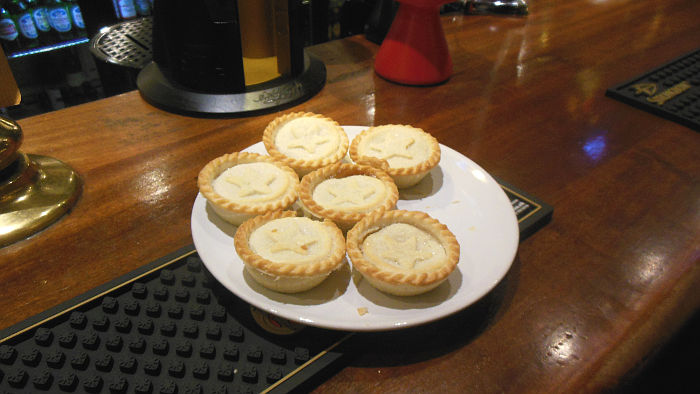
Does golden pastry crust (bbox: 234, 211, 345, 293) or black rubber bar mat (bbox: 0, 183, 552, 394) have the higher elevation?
golden pastry crust (bbox: 234, 211, 345, 293)

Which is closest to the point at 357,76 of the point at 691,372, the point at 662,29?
the point at 691,372

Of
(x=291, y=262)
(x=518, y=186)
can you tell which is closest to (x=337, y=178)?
(x=291, y=262)

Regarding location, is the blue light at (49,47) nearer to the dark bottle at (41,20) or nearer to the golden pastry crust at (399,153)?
the dark bottle at (41,20)

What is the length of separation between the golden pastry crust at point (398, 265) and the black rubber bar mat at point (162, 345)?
0.12 m

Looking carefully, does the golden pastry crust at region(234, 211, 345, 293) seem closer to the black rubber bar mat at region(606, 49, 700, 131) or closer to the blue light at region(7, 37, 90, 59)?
the black rubber bar mat at region(606, 49, 700, 131)

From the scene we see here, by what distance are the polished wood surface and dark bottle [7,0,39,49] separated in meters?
1.41

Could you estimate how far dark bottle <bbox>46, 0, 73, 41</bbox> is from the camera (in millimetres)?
2426

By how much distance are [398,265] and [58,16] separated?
2557 millimetres

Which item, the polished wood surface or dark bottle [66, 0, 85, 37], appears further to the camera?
dark bottle [66, 0, 85, 37]

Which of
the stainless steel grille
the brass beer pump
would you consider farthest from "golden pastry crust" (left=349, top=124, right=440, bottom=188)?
the stainless steel grille

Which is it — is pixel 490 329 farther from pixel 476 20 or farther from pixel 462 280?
pixel 476 20

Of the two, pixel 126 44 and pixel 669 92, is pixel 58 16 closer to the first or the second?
pixel 126 44

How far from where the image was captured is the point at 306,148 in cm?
114

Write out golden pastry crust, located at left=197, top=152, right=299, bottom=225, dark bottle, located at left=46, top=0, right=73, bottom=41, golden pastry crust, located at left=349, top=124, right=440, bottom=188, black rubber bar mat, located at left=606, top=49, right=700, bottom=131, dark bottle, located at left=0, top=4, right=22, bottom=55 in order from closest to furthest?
1. golden pastry crust, located at left=197, top=152, right=299, bottom=225
2. golden pastry crust, located at left=349, top=124, right=440, bottom=188
3. black rubber bar mat, located at left=606, top=49, right=700, bottom=131
4. dark bottle, located at left=0, top=4, right=22, bottom=55
5. dark bottle, located at left=46, top=0, right=73, bottom=41
